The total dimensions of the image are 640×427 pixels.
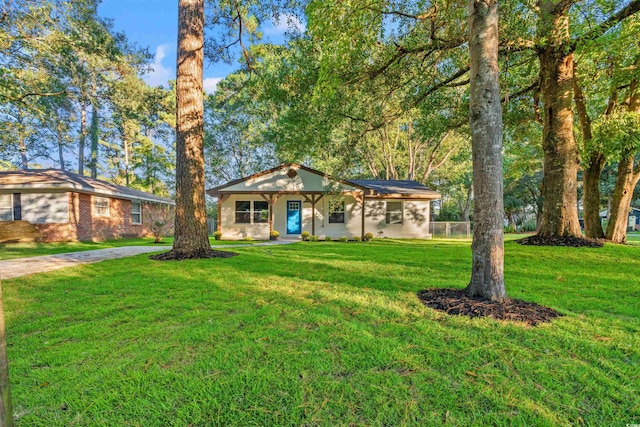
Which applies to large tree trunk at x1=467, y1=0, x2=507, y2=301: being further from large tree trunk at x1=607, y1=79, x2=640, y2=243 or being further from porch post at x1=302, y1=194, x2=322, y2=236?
porch post at x1=302, y1=194, x2=322, y2=236

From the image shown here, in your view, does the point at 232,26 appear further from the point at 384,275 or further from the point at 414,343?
the point at 414,343

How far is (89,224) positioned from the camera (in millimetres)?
13359

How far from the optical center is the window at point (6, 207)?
12227mm

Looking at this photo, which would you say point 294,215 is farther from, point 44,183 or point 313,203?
point 44,183

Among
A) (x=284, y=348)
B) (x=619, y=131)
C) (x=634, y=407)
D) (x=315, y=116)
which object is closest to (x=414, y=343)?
(x=284, y=348)

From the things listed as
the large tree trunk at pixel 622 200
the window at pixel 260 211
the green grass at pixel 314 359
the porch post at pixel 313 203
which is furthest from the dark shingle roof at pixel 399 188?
the green grass at pixel 314 359

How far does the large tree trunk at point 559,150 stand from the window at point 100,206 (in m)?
17.7

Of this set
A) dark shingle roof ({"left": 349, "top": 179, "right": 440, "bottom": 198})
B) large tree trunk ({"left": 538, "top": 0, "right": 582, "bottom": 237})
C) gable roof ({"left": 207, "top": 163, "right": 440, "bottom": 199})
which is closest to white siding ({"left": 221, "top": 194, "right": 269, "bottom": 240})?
gable roof ({"left": 207, "top": 163, "right": 440, "bottom": 199})

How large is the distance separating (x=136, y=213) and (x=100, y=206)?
2787mm

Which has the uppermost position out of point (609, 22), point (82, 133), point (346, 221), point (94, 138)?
point (94, 138)

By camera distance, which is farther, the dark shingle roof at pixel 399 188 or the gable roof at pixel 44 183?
the dark shingle roof at pixel 399 188

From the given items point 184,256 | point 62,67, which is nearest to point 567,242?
point 184,256

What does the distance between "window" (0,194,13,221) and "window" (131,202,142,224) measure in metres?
4.90

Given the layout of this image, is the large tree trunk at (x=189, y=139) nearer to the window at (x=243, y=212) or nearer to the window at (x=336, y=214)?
the window at (x=243, y=212)
